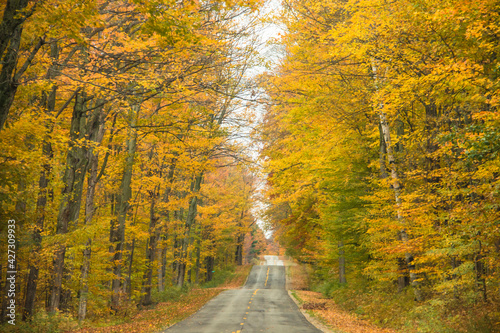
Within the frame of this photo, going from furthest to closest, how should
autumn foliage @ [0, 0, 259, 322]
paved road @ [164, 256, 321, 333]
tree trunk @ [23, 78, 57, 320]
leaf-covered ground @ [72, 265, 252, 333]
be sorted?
1. paved road @ [164, 256, 321, 333]
2. leaf-covered ground @ [72, 265, 252, 333]
3. tree trunk @ [23, 78, 57, 320]
4. autumn foliage @ [0, 0, 259, 322]

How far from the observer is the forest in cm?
723

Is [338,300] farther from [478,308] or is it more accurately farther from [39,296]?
[39,296]

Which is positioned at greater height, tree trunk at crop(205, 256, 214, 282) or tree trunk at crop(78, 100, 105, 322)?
tree trunk at crop(78, 100, 105, 322)

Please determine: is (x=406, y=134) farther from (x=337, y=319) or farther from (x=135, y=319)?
(x=135, y=319)

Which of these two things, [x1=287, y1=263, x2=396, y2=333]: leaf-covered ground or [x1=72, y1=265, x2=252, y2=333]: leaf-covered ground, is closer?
[x1=72, y1=265, x2=252, y2=333]: leaf-covered ground

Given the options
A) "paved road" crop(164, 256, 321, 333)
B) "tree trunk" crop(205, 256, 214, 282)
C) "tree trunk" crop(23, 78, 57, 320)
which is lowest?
"tree trunk" crop(205, 256, 214, 282)

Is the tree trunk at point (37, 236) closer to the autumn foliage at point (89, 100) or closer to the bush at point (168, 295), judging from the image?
the autumn foliage at point (89, 100)

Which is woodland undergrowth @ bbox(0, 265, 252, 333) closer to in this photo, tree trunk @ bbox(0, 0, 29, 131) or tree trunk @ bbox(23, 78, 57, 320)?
tree trunk @ bbox(23, 78, 57, 320)

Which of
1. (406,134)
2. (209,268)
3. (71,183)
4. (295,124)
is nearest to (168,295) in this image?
(295,124)

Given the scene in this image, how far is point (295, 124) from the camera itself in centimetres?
1814

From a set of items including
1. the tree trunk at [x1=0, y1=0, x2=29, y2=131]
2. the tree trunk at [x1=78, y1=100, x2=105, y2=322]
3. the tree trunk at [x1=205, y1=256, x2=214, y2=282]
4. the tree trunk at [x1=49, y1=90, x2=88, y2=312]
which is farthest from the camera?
the tree trunk at [x1=205, y1=256, x2=214, y2=282]

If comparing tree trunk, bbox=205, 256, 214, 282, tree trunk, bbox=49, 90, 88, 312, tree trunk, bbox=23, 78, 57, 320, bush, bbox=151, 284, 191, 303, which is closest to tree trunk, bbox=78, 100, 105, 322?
tree trunk, bbox=49, 90, 88, 312

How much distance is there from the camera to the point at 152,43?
797cm

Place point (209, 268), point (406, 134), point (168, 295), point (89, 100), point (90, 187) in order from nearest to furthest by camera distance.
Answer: point (89, 100) → point (406, 134) → point (90, 187) → point (168, 295) → point (209, 268)
